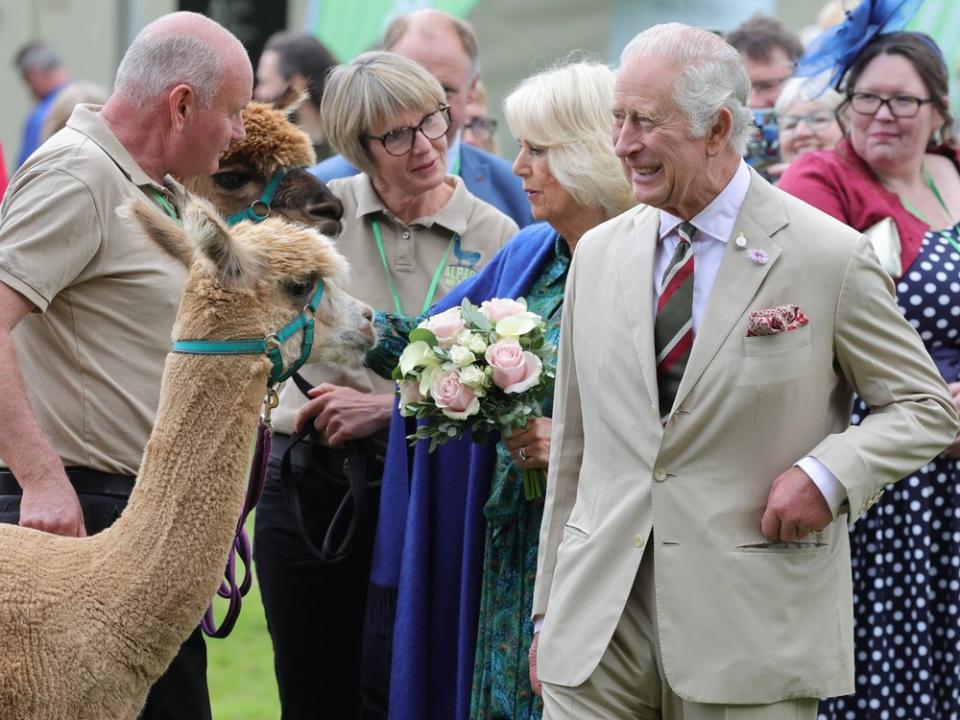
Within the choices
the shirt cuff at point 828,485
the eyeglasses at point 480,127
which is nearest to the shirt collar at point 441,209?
the shirt cuff at point 828,485

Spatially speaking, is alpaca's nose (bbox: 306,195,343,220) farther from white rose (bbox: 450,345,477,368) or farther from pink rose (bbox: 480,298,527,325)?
white rose (bbox: 450,345,477,368)

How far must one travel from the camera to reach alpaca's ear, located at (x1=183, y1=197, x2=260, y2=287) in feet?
11.5

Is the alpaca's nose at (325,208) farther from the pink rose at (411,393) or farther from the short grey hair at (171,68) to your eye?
the pink rose at (411,393)

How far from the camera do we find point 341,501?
4.89 m

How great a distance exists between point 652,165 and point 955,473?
73.9 inches

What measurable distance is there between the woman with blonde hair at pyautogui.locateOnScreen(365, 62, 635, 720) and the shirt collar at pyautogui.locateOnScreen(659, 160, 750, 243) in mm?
736

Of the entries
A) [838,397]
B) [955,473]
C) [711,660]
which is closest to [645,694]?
[711,660]

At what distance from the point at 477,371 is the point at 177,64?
1218mm

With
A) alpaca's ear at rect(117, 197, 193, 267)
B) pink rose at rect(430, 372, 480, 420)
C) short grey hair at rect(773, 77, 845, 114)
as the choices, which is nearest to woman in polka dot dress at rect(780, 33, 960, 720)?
short grey hair at rect(773, 77, 845, 114)

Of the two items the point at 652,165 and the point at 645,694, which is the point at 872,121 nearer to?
the point at 652,165

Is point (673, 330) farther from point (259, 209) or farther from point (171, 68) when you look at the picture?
point (259, 209)

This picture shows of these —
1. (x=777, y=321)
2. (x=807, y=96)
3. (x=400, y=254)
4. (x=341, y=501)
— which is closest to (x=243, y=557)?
(x=341, y=501)

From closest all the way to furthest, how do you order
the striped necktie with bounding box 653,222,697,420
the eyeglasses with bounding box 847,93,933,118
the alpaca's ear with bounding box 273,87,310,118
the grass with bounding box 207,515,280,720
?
the striped necktie with bounding box 653,222,697,420, the eyeglasses with bounding box 847,93,933,118, the alpaca's ear with bounding box 273,87,310,118, the grass with bounding box 207,515,280,720

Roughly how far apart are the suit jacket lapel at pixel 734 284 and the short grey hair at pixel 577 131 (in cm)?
93
